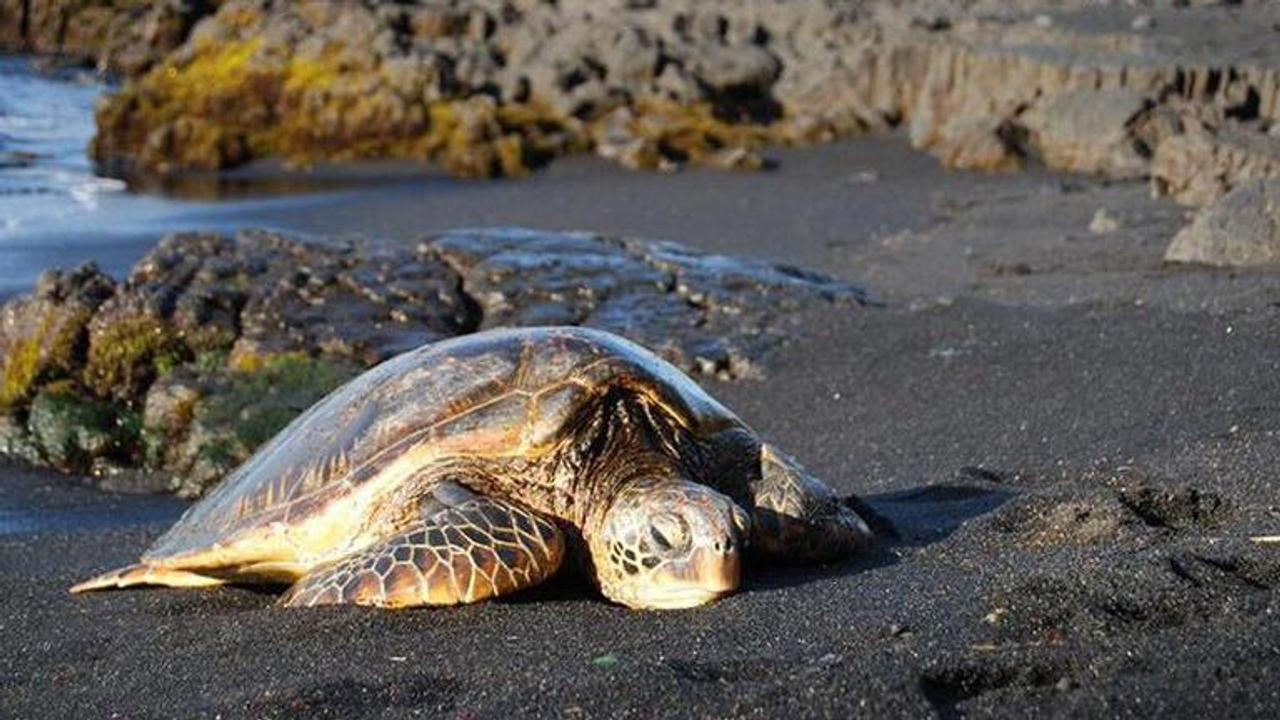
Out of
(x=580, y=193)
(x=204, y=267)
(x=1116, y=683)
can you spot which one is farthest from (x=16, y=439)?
(x=580, y=193)

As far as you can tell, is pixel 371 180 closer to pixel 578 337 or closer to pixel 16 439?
pixel 16 439

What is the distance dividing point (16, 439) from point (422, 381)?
4.51 metres

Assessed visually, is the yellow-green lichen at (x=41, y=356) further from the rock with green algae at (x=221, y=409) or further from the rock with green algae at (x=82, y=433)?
the rock with green algae at (x=221, y=409)

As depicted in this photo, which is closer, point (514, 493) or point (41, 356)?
point (514, 493)

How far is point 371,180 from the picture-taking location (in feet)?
57.3

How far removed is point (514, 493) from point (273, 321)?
473 cm

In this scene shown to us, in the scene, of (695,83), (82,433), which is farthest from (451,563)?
(695,83)

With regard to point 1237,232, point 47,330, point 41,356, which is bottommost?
point 41,356

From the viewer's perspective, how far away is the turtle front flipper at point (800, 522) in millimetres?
4688

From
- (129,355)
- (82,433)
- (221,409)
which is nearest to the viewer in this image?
(221,409)

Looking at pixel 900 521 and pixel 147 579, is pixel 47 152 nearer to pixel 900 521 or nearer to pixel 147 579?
pixel 147 579

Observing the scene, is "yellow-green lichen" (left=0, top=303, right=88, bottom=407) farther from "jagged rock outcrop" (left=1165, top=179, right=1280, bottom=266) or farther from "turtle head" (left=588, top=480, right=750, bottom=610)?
"jagged rock outcrop" (left=1165, top=179, right=1280, bottom=266)

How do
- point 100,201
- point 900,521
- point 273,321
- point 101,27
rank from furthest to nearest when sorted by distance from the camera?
1. point 101,27
2. point 100,201
3. point 273,321
4. point 900,521

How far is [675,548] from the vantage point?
4.20 meters
